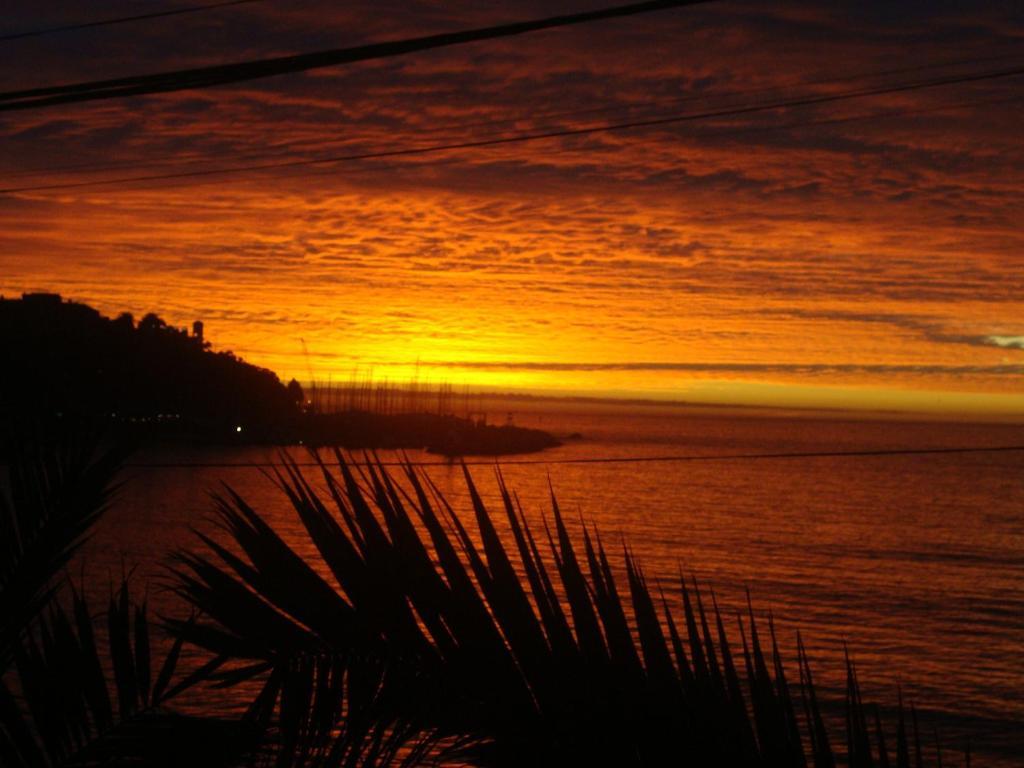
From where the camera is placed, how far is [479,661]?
2.04 meters

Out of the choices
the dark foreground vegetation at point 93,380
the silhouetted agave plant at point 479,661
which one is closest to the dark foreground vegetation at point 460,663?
the silhouetted agave plant at point 479,661

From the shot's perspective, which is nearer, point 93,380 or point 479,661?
point 479,661

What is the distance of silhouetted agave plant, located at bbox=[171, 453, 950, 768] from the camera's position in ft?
6.51

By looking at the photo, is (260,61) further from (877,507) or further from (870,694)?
(877,507)

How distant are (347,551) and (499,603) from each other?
1.09 ft

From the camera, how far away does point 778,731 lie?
1.96 m

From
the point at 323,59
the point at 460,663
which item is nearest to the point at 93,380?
the point at 323,59

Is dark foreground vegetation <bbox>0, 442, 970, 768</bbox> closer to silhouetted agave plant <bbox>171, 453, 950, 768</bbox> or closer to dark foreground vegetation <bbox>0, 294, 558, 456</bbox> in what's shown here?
silhouetted agave plant <bbox>171, 453, 950, 768</bbox>

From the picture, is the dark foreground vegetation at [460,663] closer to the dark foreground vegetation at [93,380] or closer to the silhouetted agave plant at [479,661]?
the silhouetted agave plant at [479,661]

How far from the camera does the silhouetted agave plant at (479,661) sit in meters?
1.98

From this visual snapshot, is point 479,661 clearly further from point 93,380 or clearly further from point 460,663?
point 93,380

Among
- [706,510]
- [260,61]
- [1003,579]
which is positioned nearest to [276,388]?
[706,510]

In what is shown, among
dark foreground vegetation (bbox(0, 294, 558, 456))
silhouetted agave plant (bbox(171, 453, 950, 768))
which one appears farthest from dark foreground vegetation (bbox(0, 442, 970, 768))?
dark foreground vegetation (bbox(0, 294, 558, 456))

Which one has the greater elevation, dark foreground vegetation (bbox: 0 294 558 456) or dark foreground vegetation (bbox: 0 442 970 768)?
dark foreground vegetation (bbox: 0 294 558 456)
